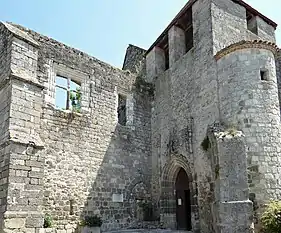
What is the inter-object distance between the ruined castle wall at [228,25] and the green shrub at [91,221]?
632 cm

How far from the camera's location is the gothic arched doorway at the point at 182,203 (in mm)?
11344

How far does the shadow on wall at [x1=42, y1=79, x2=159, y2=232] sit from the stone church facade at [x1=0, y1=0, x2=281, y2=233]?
0.11 ft

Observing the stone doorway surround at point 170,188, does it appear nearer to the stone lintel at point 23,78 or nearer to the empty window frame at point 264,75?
the empty window frame at point 264,75

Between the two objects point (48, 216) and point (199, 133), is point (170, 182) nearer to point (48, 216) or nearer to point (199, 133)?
point (199, 133)

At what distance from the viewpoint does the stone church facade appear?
7902mm

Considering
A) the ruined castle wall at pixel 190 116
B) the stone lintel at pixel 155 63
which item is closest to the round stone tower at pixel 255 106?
the ruined castle wall at pixel 190 116

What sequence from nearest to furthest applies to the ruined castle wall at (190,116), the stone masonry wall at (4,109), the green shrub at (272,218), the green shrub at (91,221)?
the stone masonry wall at (4,109)
the green shrub at (272,218)
the green shrub at (91,221)
the ruined castle wall at (190,116)

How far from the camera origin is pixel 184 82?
1161cm

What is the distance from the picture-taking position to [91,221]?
9359 mm

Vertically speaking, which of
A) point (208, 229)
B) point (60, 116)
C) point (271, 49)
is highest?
point (271, 49)

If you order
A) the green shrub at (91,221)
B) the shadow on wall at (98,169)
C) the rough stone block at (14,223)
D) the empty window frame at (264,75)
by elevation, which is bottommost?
the green shrub at (91,221)

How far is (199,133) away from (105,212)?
12.8 feet

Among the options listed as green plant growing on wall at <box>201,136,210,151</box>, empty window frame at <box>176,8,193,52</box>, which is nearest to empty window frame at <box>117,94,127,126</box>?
empty window frame at <box>176,8,193,52</box>

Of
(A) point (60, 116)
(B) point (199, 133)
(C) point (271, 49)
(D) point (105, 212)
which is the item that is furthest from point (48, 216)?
(C) point (271, 49)
